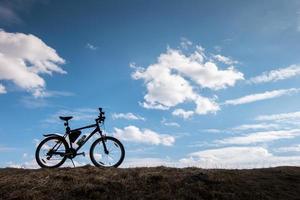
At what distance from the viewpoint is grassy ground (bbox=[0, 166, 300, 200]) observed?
45.9 ft

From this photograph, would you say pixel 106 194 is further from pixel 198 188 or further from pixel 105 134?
pixel 105 134

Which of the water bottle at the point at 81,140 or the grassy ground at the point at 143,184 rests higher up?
the water bottle at the point at 81,140

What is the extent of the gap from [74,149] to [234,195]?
21.8 feet

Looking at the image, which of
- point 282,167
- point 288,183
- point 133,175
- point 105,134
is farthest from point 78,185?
point 282,167

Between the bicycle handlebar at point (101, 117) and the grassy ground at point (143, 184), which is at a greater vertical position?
the bicycle handlebar at point (101, 117)

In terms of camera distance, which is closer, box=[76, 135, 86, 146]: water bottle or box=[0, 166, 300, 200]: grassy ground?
box=[0, 166, 300, 200]: grassy ground

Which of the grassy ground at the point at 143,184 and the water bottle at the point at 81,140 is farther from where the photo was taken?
the water bottle at the point at 81,140

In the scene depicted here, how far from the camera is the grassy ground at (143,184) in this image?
1398 centimetres

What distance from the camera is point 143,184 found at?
1477cm

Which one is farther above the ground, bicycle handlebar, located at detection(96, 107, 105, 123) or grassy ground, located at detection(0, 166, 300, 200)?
bicycle handlebar, located at detection(96, 107, 105, 123)

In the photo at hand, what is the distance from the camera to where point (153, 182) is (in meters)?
15.0

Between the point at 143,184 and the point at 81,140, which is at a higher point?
the point at 81,140

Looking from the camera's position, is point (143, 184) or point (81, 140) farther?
point (81, 140)

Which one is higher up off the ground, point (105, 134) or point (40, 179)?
point (105, 134)
